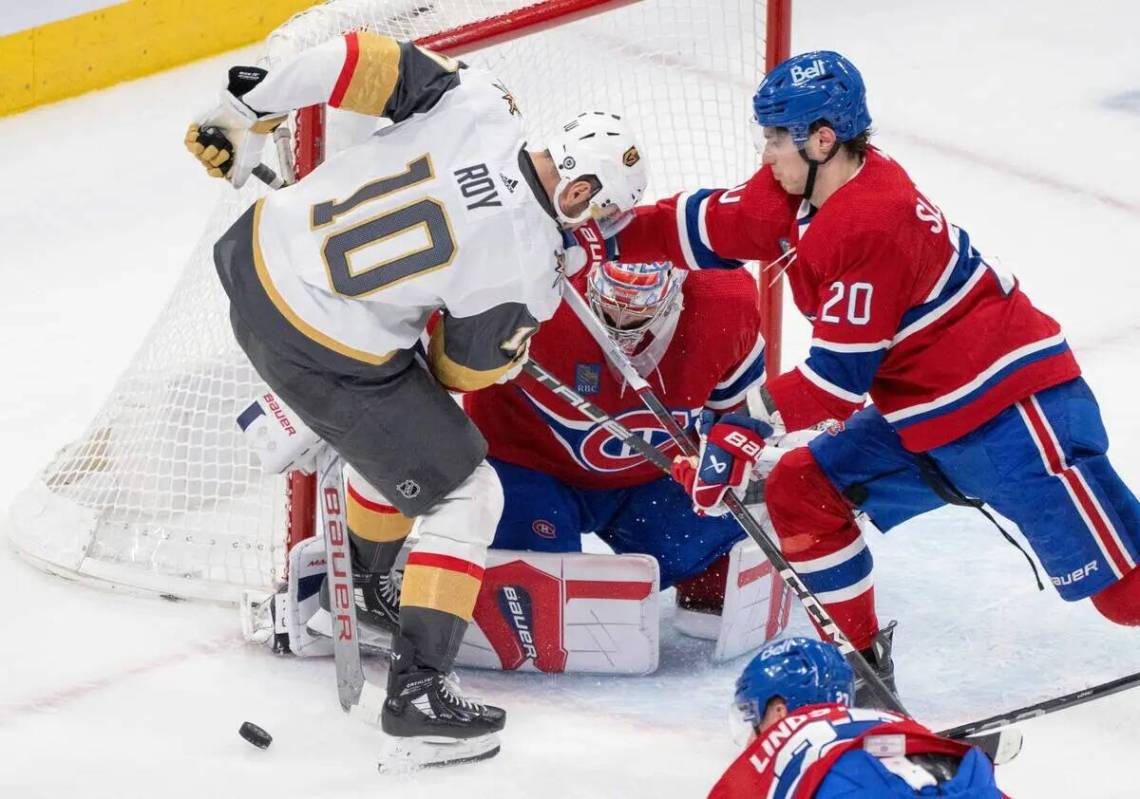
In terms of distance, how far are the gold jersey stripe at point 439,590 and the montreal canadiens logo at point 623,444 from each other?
1.74 feet

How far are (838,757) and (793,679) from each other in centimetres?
23

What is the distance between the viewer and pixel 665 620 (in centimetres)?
376

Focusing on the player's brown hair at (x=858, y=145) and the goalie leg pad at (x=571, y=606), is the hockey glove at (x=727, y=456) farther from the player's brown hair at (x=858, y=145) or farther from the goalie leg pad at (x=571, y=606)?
the player's brown hair at (x=858, y=145)

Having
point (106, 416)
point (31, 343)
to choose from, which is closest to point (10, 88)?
point (31, 343)

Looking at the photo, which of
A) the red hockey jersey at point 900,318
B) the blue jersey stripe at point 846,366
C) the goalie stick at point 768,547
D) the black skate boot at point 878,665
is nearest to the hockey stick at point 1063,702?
the goalie stick at point 768,547

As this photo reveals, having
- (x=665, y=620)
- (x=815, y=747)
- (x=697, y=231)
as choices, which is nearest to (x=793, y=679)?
(x=815, y=747)

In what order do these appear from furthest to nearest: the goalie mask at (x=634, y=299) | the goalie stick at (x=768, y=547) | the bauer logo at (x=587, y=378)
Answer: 1. the bauer logo at (x=587, y=378)
2. the goalie mask at (x=634, y=299)
3. the goalie stick at (x=768, y=547)

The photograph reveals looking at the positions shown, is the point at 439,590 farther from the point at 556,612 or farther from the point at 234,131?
the point at 234,131

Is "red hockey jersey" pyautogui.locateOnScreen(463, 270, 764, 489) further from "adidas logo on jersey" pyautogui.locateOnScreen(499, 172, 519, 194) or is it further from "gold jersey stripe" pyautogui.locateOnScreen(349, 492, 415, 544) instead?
"adidas logo on jersey" pyautogui.locateOnScreen(499, 172, 519, 194)

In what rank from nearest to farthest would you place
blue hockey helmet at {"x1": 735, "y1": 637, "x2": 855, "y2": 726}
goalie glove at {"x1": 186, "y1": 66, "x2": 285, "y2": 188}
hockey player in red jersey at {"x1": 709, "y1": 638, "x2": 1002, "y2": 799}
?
hockey player in red jersey at {"x1": 709, "y1": 638, "x2": 1002, "y2": 799}, blue hockey helmet at {"x1": 735, "y1": 637, "x2": 855, "y2": 726}, goalie glove at {"x1": 186, "y1": 66, "x2": 285, "y2": 188}

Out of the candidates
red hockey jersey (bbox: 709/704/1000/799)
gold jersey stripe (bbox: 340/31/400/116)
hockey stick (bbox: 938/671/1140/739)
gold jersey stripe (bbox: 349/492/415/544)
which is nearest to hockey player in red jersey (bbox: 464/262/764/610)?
gold jersey stripe (bbox: 349/492/415/544)

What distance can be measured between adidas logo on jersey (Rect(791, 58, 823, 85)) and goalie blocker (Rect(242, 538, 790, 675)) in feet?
2.86

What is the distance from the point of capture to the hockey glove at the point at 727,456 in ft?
10.4

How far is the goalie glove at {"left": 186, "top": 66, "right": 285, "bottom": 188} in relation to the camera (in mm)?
3141
